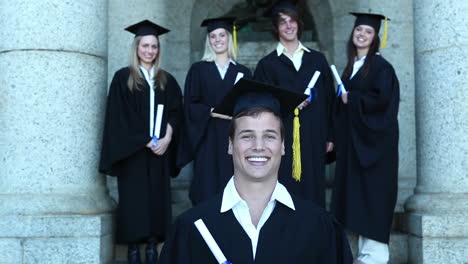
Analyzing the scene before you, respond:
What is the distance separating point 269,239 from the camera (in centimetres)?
263

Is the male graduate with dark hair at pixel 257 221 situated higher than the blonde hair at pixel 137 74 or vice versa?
the blonde hair at pixel 137 74

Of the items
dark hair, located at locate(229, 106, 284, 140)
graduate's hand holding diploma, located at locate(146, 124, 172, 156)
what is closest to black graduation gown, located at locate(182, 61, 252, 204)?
graduate's hand holding diploma, located at locate(146, 124, 172, 156)

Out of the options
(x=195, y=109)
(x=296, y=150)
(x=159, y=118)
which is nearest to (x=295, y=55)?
(x=296, y=150)

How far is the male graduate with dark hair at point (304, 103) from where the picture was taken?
5.20 meters

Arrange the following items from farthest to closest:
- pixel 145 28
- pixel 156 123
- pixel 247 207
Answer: pixel 145 28 < pixel 156 123 < pixel 247 207

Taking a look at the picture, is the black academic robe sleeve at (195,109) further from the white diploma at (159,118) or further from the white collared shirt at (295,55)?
the white collared shirt at (295,55)

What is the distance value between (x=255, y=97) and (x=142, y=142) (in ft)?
7.92

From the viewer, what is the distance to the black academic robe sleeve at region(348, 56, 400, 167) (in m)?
5.00

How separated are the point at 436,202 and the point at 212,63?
7.22 feet

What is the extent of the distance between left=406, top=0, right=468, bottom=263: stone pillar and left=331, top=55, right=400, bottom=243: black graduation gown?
0.95ft

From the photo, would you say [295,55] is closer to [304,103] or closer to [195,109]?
[304,103]

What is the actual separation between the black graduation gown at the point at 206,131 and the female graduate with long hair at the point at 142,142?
7.0 inches

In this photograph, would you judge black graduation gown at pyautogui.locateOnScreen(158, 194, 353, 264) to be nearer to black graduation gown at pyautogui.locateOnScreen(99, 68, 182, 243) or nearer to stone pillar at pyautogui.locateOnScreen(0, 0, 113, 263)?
stone pillar at pyautogui.locateOnScreen(0, 0, 113, 263)

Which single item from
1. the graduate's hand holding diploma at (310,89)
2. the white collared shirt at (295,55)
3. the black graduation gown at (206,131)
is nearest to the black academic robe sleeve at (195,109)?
the black graduation gown at (206,131)
